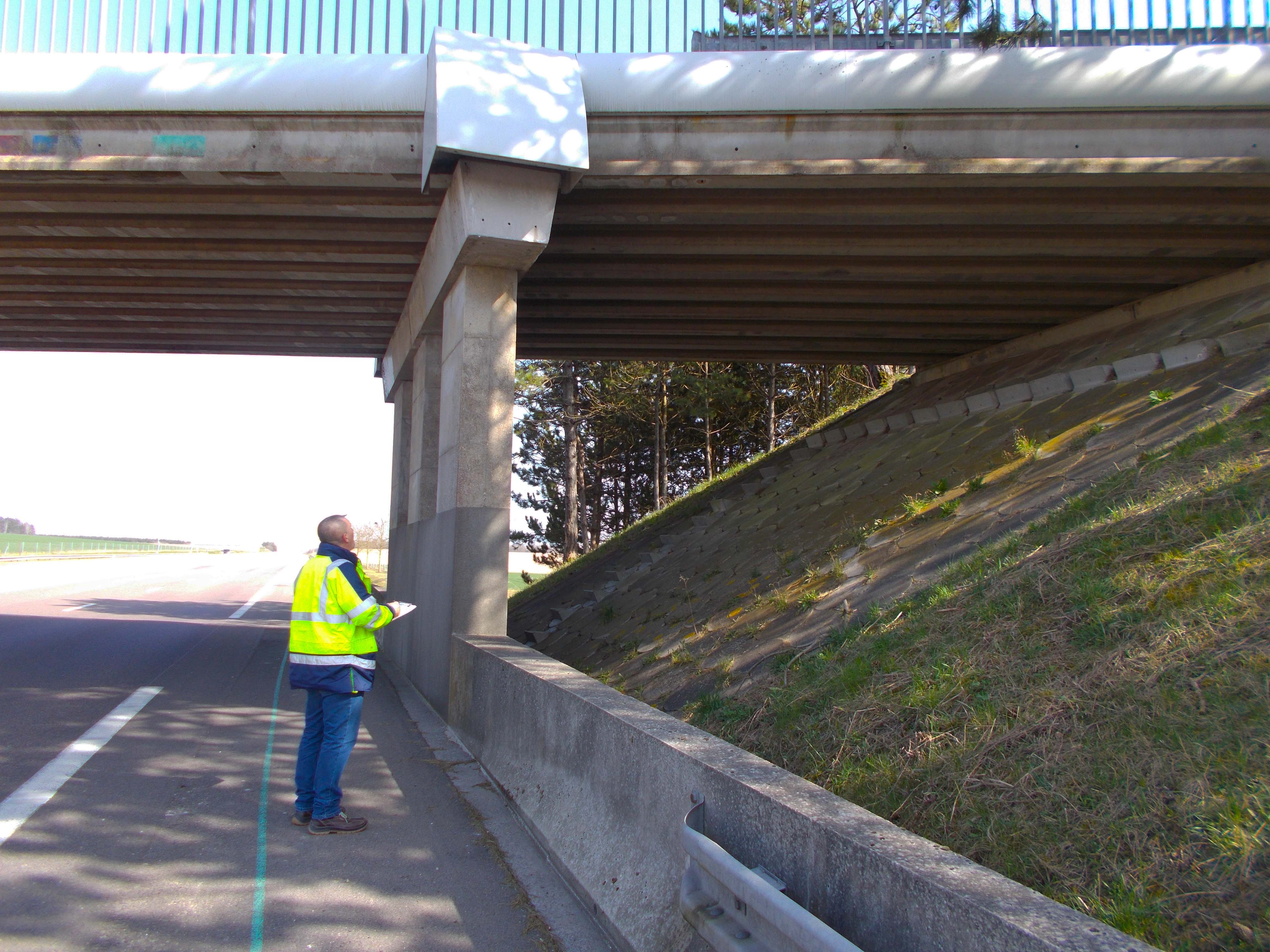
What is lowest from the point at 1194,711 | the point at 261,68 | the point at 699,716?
the point at 699,716

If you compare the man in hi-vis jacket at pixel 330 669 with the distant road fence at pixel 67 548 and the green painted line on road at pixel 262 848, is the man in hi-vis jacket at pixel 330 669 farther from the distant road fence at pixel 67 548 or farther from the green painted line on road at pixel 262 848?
the distant road fence at pixel 67 548

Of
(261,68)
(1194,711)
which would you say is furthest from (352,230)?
(1194,711)

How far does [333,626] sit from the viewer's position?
564 cm

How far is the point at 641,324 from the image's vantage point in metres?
15.5

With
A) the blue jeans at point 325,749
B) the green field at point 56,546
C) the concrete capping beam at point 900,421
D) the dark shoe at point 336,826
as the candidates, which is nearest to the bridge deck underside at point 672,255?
the concrete capping beam at point 900,421

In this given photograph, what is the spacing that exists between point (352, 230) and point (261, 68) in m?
2.32

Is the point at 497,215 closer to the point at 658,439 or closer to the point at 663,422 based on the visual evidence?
the point at 658,439

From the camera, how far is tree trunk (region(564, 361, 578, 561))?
25734mm

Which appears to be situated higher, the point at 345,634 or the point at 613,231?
the point at 613,231

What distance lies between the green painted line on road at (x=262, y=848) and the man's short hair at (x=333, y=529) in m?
1.74

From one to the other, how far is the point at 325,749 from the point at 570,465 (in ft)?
66.7

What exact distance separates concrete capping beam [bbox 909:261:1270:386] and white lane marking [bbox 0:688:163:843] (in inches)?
529

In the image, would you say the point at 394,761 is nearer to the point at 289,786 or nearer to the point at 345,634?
the point at 289,786

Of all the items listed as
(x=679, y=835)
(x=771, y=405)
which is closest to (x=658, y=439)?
(x=771, y=405)
